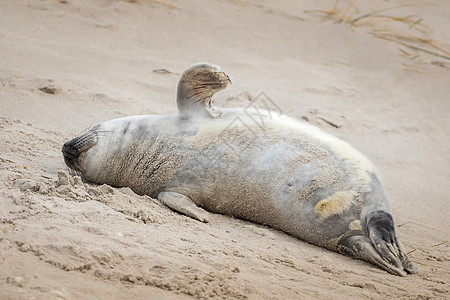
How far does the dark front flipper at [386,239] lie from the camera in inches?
121

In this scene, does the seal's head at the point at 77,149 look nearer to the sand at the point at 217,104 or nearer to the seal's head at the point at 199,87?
the sand at the point at 217,104

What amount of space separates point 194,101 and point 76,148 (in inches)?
32.6

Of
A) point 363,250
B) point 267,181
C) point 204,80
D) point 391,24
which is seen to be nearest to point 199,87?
point 204,80

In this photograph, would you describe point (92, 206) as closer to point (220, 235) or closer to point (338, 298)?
point (220, 235)

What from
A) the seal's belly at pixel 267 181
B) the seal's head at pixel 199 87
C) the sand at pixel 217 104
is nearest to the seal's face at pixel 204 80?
the seal's head at pixel 199 87

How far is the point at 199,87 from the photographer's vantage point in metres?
3.68

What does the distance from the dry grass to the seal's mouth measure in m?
5.41

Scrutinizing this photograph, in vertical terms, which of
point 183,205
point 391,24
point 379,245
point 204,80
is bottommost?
point 183,205

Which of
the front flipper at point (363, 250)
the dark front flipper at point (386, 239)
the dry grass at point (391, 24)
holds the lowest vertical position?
→ the front flipper at point (363, 250)

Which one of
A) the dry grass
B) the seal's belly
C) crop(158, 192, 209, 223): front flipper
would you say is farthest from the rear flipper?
the dry grass

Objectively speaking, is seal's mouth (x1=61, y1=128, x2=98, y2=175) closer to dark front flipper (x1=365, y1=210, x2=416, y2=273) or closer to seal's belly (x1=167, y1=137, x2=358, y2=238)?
seal's belly (x1=167, y1=137, x2=358, y2=238)

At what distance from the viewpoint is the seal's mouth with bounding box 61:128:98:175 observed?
362 centimetres

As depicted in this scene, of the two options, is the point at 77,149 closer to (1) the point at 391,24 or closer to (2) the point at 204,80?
(2) the point at 204,80

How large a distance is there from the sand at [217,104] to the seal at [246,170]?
136mm
